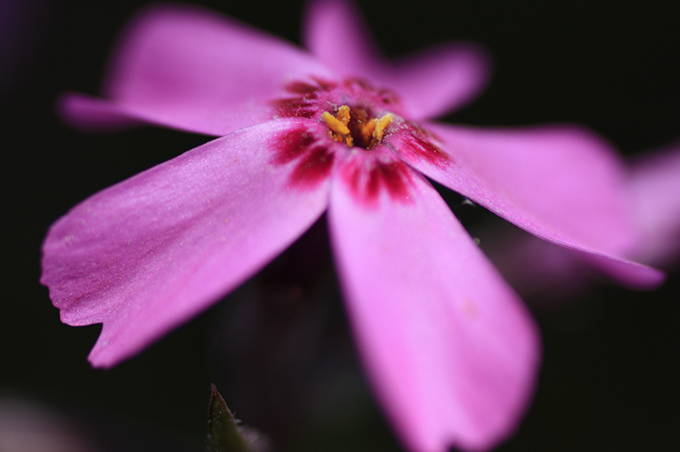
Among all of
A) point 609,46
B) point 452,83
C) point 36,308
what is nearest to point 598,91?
point 609,46

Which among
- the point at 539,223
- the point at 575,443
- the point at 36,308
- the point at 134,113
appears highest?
the point at 134,113

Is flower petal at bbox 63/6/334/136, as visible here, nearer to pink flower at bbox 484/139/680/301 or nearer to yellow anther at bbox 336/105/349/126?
yellow anther at bbox 336/105/349/126

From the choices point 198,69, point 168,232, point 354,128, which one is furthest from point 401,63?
point 168,232

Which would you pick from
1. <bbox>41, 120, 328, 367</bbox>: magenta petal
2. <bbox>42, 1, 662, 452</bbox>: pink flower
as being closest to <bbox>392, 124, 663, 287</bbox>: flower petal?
<bbox>42, 1, 662, 452</bbox>: pink flower

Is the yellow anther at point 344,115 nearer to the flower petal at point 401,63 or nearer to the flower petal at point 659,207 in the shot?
the flower petal at point 401,63

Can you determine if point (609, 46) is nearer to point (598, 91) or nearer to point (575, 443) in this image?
point (598, 91)
